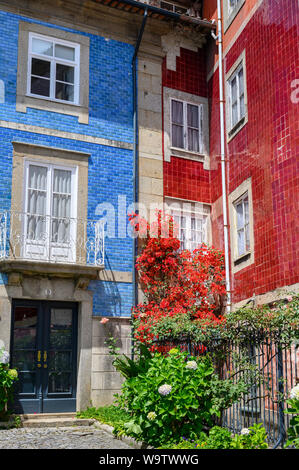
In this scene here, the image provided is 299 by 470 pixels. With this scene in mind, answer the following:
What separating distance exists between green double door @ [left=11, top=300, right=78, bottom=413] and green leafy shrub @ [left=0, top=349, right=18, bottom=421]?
1.77ft

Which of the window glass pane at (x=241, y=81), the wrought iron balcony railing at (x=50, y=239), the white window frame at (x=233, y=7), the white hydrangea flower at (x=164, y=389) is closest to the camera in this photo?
the white hydrangea flower at (x=164, y=389)

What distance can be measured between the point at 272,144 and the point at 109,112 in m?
4.25

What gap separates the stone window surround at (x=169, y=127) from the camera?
13719mm

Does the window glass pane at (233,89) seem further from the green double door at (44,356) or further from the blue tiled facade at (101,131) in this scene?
the green double door at (44,356)

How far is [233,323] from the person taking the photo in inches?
337

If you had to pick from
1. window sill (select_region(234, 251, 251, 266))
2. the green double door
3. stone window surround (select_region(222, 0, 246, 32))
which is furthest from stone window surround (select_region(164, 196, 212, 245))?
stone window surround (select_region(222, 0, 246, 32))

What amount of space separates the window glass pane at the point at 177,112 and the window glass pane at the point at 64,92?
8.72ft

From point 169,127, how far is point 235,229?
3.24m

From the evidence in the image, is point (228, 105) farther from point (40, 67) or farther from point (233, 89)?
point (40, 67)

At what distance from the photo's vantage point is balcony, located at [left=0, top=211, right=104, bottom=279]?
441 inches

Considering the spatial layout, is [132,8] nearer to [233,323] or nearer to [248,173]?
[248,173]

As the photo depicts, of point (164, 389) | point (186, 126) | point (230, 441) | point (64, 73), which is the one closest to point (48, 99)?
point (64, 73)

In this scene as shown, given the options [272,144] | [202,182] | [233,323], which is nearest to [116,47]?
[202,182]

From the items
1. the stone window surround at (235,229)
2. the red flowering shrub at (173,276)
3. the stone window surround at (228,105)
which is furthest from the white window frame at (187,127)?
the red flowering shrub at (173,276)
